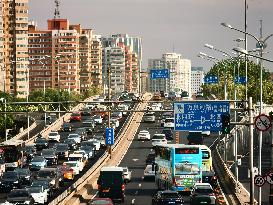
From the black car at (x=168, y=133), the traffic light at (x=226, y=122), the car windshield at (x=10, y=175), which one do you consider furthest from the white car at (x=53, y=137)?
the traffic light at (x=226, y=122)

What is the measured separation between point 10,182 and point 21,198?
18.1 meters

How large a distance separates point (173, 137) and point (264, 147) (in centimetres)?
1298

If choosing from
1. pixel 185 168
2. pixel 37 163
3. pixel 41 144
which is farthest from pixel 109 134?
pixel 185 168

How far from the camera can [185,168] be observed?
72500mm

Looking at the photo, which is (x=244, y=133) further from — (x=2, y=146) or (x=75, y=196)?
(x=75, y=196)

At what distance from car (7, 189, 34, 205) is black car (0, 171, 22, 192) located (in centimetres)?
1447

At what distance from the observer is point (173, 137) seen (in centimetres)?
13425

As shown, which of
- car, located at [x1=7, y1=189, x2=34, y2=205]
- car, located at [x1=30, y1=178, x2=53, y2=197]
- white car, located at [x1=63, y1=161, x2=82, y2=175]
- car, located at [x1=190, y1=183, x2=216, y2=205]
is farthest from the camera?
white car, located at [x1=63, y1=161, x2=82, y2=175]

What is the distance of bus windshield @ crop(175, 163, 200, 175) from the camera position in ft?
237

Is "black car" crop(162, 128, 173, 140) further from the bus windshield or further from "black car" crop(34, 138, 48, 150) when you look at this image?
the bus windshield

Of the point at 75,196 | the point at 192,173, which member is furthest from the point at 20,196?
the point at 192,173

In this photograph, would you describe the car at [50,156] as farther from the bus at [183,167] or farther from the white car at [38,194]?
the white car at [38,194]

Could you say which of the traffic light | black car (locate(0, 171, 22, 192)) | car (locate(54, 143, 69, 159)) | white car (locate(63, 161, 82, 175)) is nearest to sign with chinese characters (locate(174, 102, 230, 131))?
black car (locate(0, 171, 22, 192))

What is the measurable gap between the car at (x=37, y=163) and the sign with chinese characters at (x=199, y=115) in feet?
89.4
